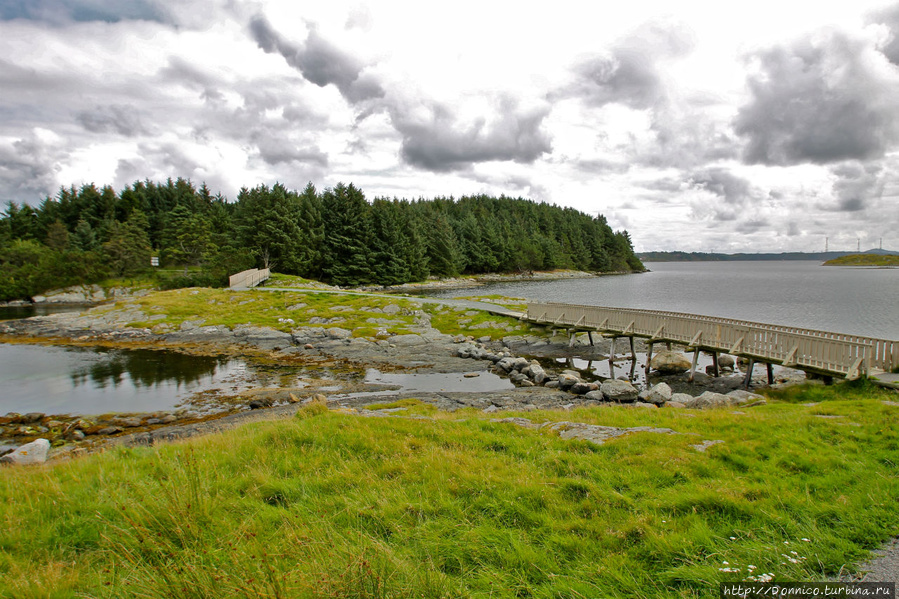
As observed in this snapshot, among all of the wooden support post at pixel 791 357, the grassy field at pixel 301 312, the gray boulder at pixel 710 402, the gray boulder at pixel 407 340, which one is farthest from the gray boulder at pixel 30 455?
the wooden support post at pixel 791 357

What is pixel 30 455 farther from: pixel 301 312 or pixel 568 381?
pixel 301 312

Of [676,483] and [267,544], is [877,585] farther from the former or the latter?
[267,544]

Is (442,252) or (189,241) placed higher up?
(189,241)

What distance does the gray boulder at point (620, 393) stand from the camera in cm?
1828

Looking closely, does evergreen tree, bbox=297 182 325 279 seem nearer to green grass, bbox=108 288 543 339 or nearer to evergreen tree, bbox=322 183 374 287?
evergreen tree, bbox=322 183 374 287

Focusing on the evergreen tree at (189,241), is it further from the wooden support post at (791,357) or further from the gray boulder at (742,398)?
the wooden support post at (791,357)

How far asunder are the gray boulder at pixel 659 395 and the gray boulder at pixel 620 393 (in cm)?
71

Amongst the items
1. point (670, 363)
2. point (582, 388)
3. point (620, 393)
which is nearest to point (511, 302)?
point (670, 363)

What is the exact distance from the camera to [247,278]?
61156 mm

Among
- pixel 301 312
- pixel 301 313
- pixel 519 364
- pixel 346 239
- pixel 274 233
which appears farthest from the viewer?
pixel 346 239

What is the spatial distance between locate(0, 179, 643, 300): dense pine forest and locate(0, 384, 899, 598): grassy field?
208 feet

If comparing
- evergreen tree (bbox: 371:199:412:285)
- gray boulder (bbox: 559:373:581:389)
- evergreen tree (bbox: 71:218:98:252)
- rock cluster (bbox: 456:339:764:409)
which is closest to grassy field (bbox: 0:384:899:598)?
rock cluster (bbox: 456:339:764:409)

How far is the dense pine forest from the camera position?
70438 millimetres

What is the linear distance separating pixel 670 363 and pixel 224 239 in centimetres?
8159
